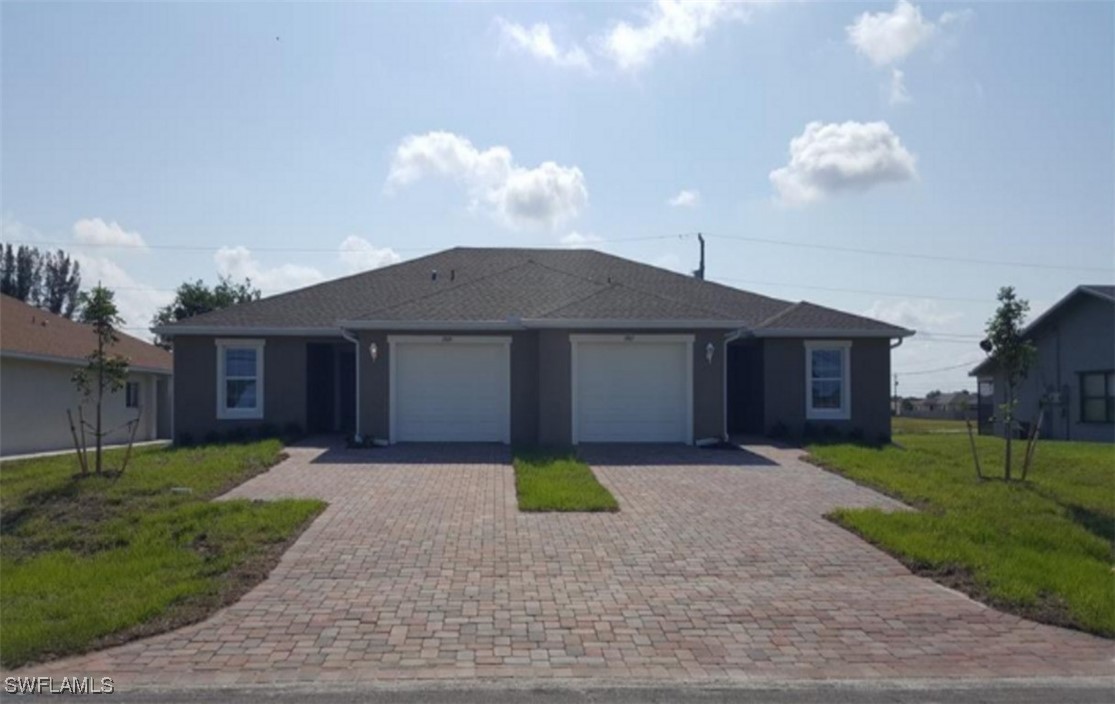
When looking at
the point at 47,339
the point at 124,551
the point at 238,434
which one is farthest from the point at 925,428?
the point at 124,551

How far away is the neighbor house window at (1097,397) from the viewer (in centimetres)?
2844

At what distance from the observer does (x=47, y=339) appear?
2581cm

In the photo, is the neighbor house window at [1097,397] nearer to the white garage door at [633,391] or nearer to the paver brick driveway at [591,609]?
the white garage door at [633,391]

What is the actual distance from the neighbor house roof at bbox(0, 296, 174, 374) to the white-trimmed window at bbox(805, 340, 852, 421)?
1530 centimetres

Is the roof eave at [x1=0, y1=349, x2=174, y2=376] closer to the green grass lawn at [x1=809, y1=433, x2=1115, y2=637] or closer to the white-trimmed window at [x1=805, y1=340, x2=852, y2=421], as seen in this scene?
the white-trimmed window at [x1=805, y1=340, x2=852, y2=421]

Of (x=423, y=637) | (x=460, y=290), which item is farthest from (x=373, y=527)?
(x=460, y=290)

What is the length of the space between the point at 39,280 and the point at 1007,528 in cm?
5918

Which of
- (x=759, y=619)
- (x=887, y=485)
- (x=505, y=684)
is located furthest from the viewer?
(x=887, y=485)

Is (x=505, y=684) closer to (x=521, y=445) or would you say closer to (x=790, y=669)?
(x=790, y=669)

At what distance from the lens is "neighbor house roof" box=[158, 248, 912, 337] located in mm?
18812

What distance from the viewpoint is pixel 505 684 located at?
6.29 meters

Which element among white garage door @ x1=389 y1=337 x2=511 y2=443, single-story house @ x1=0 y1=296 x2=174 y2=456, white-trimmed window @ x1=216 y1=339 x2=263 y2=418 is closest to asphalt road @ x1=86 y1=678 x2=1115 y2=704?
white garage door @ x1=389 y1=337 x2=511 y2=443

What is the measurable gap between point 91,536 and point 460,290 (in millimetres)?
11373

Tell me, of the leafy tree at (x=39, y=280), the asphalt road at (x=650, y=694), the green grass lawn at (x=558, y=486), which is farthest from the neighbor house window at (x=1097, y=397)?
the leafy tree at (x=39, y=280)
